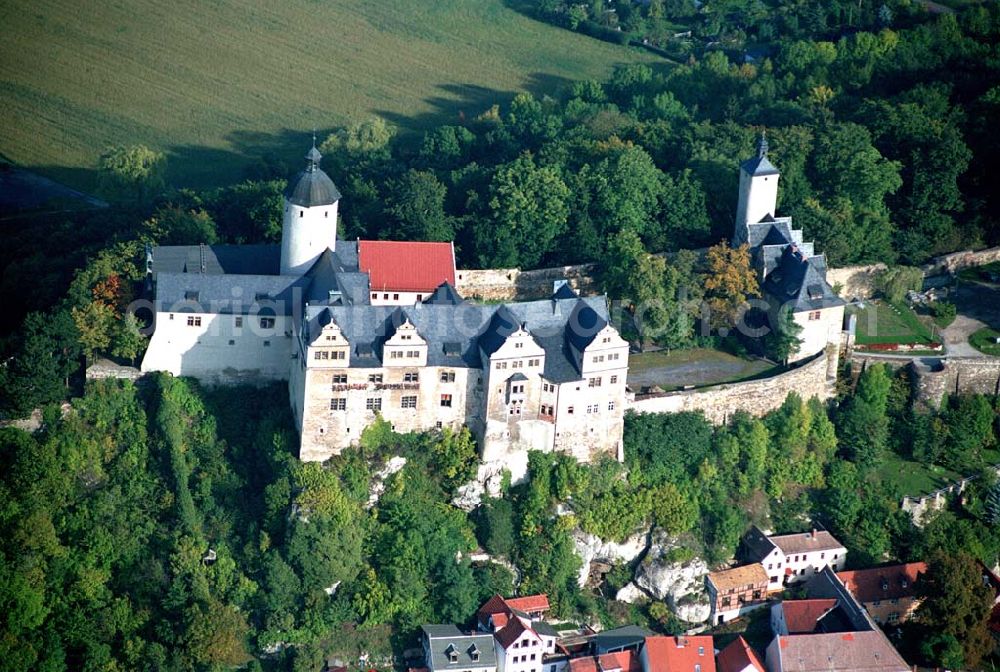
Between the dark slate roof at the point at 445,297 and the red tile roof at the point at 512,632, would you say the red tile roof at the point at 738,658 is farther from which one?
the dark slate roof at the point at 445,297

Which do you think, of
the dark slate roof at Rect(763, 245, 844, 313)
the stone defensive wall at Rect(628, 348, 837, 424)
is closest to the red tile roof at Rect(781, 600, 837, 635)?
the stone defensive wall at Rect(628, 348, 837, 424)

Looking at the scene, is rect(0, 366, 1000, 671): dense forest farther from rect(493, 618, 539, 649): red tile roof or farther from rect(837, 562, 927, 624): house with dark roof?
rect(493, 618, 539, 649): red tile roof

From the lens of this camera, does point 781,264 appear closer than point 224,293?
No

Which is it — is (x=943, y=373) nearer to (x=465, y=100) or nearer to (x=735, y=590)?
(x=735, y=590)

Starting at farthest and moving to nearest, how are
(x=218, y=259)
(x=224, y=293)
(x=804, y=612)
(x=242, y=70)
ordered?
(x=242, y=70) → (x=218, y=259) → (x=224, y=293) → (x=804, y=612)

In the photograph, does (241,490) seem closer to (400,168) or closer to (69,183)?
(400,168)

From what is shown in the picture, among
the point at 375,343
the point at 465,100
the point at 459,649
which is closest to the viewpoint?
the point at 459,649

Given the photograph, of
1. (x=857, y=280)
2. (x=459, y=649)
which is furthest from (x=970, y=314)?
(x=459, y=649)
